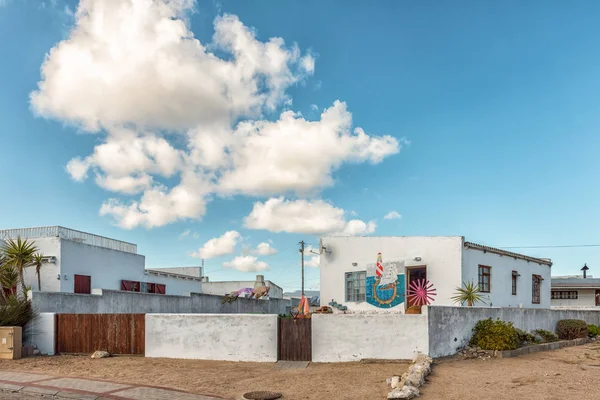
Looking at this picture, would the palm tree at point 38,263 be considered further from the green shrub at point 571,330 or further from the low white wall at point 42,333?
the green shrub at point 571,330

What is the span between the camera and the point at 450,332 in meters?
14.9

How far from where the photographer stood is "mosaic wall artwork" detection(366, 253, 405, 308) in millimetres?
21750

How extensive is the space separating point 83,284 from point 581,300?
34431 mm

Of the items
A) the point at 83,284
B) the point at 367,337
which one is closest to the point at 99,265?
the point at 83,284

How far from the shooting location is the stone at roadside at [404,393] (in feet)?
30.4

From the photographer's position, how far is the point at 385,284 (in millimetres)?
22016

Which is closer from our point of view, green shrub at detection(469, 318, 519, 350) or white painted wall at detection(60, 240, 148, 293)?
green shrub at detection(469, 318, 519, 350)

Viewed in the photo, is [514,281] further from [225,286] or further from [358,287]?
[225,286]

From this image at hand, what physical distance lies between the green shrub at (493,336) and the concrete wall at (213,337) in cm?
651

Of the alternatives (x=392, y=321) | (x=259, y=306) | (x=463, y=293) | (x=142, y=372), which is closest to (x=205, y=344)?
(x=142, y=372)

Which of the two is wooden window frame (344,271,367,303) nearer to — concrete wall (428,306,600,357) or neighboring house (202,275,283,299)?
concrete wall (428,306,600,357)

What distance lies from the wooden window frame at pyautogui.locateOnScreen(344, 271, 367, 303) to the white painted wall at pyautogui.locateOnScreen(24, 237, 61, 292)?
1302 centimetres

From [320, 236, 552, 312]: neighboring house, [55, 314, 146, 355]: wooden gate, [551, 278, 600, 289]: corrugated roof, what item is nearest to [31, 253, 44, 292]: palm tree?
[55, 314, 146, 355]: wooden gate

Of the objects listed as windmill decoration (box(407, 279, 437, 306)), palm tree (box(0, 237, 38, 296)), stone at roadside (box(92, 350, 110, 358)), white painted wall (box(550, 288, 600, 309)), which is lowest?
white painted wall (box(550, 288, 600, 309))
